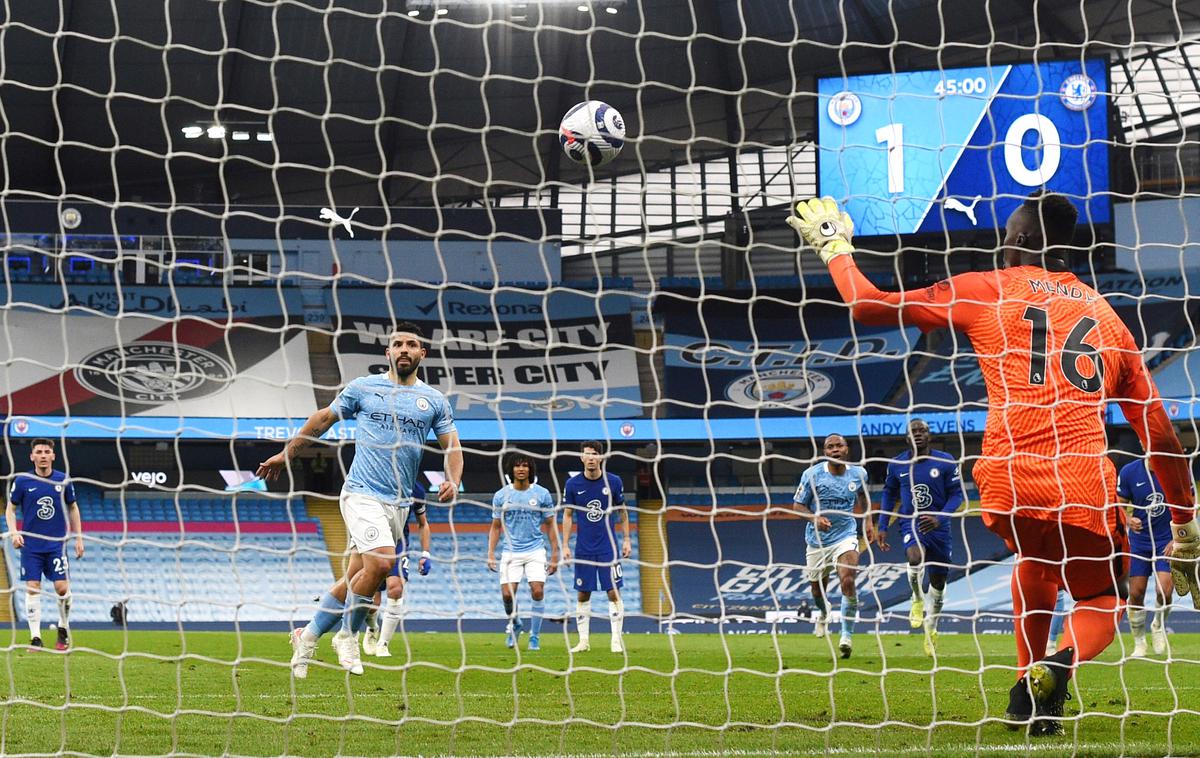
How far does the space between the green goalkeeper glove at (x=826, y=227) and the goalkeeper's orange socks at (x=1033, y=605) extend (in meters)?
1.64

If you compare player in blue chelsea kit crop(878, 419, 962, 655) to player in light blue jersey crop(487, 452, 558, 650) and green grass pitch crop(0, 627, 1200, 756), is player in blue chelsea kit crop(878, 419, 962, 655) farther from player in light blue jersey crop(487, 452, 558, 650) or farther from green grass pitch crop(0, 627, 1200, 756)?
player in light blue jersey crop(487, 452, 558, 650)

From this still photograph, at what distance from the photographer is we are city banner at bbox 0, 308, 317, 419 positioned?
2512cm

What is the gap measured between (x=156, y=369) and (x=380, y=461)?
66.7ft

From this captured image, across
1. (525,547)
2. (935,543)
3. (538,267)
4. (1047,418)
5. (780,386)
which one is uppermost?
(538,267)

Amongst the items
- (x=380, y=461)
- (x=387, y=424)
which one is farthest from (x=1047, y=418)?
(x=380, y=461)

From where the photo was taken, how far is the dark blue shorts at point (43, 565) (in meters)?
11.8

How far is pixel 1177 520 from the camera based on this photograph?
228 inches

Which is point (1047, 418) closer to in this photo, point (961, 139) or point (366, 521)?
point (366, 521)

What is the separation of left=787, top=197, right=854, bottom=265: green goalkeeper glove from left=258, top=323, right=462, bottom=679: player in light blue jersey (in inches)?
109

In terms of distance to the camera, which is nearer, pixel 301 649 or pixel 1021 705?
pixel 1021 705

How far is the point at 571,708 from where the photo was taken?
19.7 ft

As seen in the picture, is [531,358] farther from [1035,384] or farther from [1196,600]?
[1035,384]

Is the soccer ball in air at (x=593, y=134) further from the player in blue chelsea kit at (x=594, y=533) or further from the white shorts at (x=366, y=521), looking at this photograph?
the player in blue chelsea kit at (x=594, y=533)

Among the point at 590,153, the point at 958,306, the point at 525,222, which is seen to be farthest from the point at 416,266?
the point at 958,306
